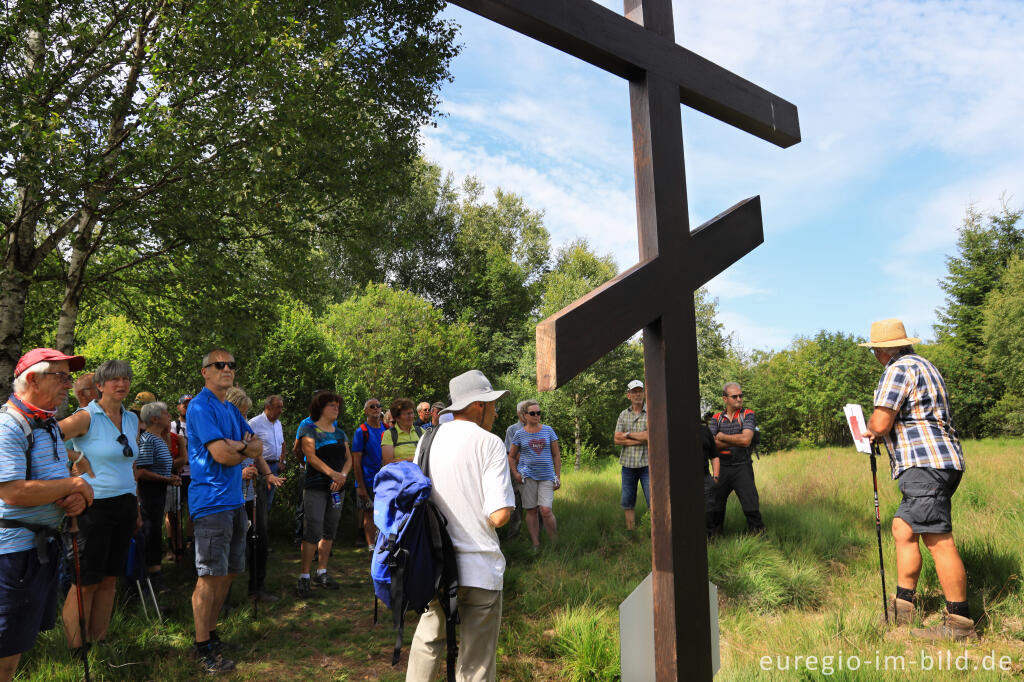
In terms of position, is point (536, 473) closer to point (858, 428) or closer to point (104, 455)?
point (858, 428)

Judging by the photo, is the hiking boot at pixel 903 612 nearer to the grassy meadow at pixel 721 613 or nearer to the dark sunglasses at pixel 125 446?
the grassy meadow at pixel 721 613

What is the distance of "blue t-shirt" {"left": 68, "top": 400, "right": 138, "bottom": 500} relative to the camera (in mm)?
4273

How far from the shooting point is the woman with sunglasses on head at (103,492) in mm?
4211

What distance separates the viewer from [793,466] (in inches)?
490

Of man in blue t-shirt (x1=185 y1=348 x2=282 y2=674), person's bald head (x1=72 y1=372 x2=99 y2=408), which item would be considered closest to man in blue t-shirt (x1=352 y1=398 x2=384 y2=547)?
person's bald head (x1=72 y1=372 x2=99 y2=408)

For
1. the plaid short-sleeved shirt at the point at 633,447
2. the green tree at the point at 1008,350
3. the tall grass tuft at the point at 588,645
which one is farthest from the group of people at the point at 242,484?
the green tree at the point at 1008,350

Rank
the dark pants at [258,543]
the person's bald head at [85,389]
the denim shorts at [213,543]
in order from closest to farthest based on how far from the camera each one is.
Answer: the denim shorts at [213,543] < the person's bald head at [85,389] < the dark pants at [258,543]

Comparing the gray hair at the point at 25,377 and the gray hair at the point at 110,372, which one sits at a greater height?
the gray hair at the point at 110,372

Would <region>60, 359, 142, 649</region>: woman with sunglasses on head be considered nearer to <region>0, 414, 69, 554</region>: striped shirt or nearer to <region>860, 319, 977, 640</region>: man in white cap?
<region>0, 414, 69, 554</region>: striped shirt

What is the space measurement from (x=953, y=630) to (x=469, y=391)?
3413mm

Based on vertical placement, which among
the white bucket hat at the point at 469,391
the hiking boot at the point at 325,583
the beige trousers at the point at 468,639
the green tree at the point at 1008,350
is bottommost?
the hiking boot at the point at 325,583

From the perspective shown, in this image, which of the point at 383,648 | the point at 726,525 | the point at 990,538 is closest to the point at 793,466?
the point at 726,525

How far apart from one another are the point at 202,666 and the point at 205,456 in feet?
4.71

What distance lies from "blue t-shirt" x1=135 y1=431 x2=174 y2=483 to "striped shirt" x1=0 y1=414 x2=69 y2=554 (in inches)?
108
